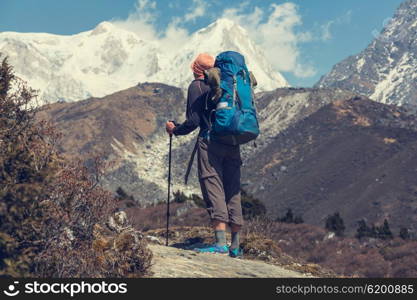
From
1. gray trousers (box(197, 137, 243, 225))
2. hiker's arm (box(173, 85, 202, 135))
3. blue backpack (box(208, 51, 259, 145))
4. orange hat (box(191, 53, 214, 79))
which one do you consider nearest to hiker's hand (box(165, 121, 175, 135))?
hiker's arm (box(173, 85, 202, 135))

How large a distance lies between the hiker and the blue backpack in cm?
28

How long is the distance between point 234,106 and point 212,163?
2.87 ft

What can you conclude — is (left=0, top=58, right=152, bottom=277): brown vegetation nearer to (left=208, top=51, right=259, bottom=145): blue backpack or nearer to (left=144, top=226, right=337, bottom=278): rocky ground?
(left=144, top=226, right=337, bottom=278): rocky ground

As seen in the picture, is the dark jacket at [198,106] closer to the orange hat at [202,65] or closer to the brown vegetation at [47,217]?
the orange hat at [202,65]

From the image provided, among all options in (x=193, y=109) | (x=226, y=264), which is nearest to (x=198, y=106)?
(x=193, y=109)

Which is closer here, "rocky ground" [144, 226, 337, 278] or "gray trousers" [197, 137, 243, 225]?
"rocky ground" [144, 226, 337, 278]

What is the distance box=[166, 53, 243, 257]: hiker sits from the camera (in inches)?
324

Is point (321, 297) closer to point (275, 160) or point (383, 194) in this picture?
point (383, 194)

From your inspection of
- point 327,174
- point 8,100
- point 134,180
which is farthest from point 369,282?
point 134,180

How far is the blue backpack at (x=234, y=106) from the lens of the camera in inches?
307

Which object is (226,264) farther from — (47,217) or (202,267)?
(47,217)

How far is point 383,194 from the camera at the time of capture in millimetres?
48219

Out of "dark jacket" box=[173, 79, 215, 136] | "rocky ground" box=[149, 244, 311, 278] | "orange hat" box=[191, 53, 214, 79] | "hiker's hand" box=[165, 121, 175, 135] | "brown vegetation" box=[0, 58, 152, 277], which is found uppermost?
"orange hat" box=[191, 53, 214, 79]

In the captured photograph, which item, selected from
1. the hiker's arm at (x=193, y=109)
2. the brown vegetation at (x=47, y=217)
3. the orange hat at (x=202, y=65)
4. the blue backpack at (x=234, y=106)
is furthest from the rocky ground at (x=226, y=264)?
the orange hat at (x=202, y=65)
